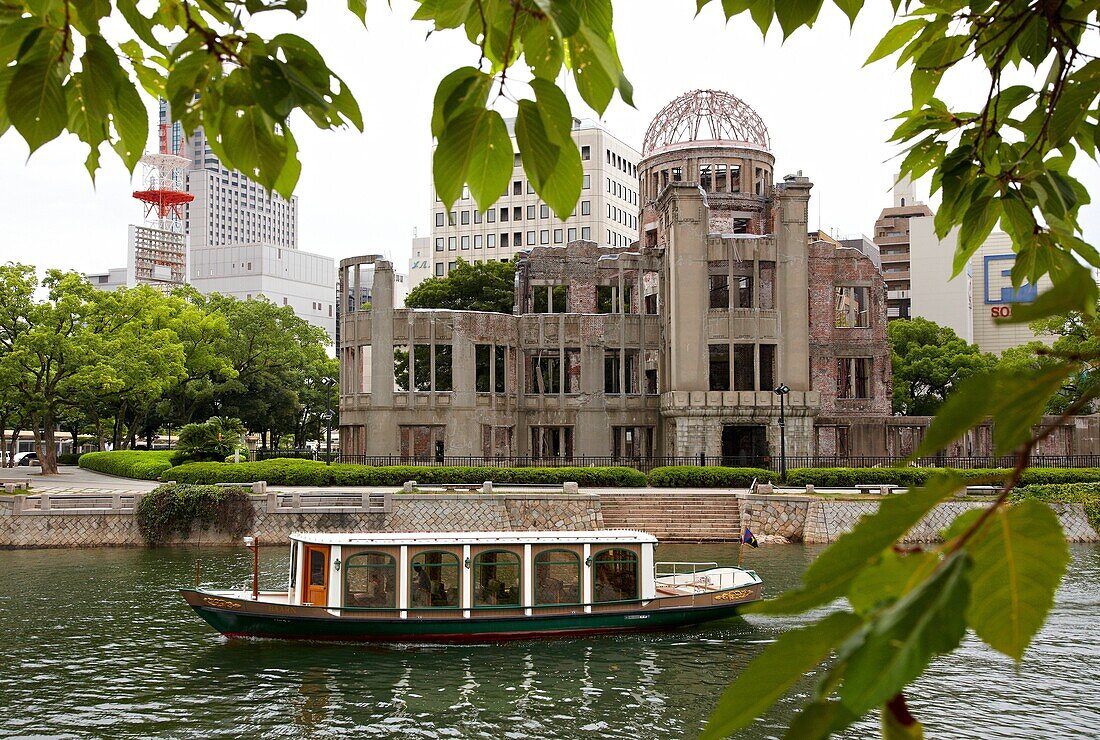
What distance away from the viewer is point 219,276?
16975 cm

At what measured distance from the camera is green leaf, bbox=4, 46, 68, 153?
229 centimetres

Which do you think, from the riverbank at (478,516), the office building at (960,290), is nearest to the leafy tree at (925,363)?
the office building at (960,290)

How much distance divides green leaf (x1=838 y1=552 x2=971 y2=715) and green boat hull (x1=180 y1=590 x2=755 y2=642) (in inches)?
786

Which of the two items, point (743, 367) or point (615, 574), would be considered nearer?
point (615, 574)

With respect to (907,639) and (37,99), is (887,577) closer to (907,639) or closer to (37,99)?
(907,639)

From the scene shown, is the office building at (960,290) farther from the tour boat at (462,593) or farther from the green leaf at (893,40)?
the green leaf at (893,40)

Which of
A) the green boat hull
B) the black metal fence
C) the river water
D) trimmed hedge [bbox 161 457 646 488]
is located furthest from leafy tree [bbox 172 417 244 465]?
the green boat hull

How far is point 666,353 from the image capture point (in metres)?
50.2

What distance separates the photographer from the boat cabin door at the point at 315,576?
21000 mm

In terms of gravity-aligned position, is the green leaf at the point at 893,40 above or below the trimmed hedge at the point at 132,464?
above

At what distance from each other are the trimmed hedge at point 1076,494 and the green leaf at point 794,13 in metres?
34.0

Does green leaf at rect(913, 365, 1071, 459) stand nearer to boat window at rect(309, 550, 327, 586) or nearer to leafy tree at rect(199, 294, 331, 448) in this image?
boat window at rect(309, 550, 327, 586)

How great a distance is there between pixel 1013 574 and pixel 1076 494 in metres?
38.6

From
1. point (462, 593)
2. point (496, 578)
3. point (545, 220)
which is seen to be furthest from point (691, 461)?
point (545, 220)
